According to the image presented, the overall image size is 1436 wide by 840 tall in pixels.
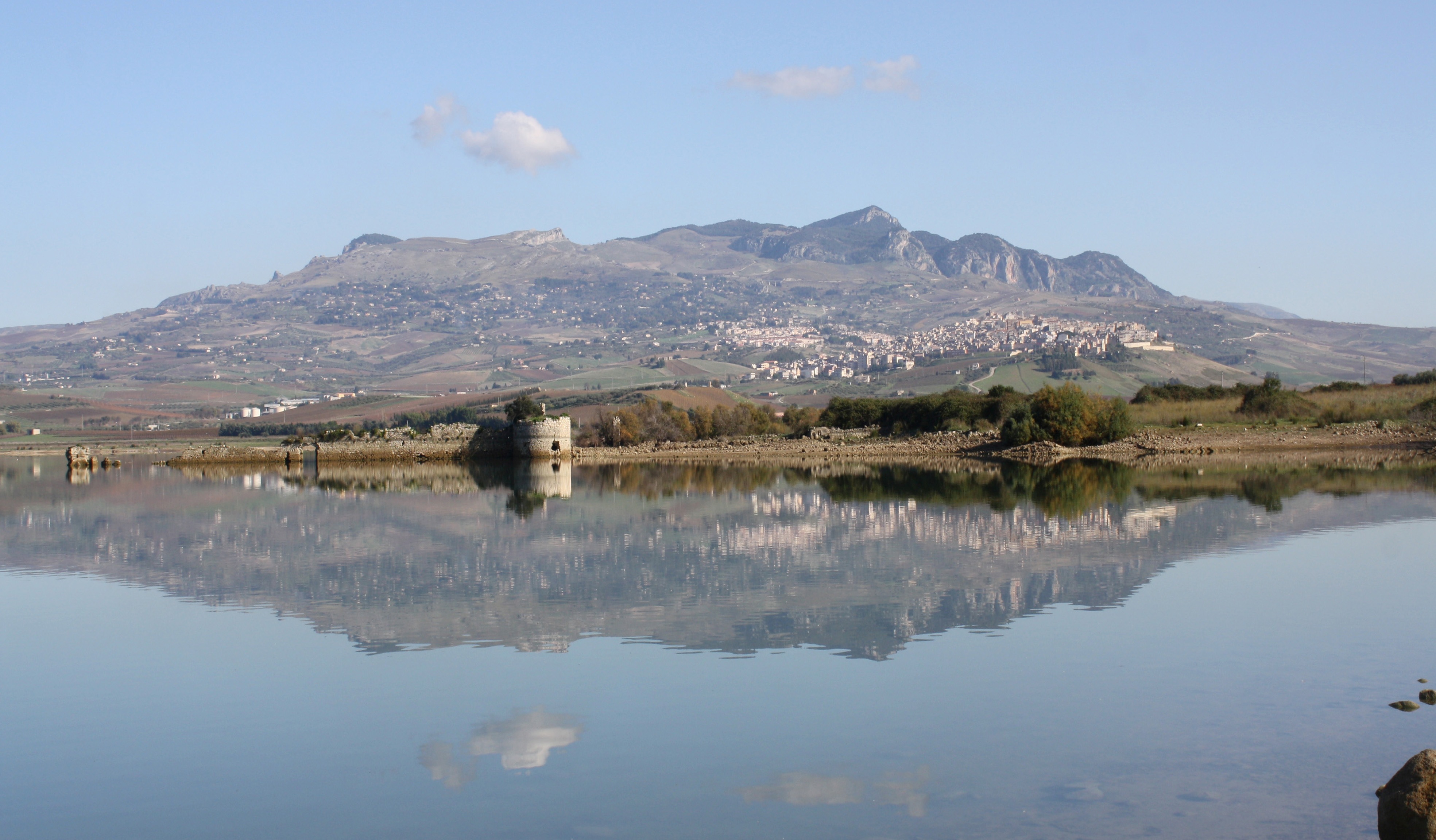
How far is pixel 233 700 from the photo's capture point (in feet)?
35.4

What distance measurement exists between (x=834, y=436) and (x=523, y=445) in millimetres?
14083

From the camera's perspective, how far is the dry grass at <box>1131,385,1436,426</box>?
159 ft

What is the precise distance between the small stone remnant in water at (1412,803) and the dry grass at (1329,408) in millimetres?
44395

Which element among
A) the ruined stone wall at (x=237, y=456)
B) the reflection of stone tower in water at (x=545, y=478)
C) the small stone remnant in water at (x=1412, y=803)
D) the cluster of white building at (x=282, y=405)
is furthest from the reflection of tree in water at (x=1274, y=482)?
the cluster of white building at (x=282, y=405)

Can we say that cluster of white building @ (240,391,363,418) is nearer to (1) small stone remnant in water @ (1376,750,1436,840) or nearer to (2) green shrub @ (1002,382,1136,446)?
(2) green shrub @ (1002,382,1136,446)

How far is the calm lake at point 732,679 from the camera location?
7895 millimetres

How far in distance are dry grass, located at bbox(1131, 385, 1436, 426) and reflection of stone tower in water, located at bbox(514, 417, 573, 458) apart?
80.2 feet

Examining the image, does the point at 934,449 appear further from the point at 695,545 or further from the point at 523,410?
the point at 695,545

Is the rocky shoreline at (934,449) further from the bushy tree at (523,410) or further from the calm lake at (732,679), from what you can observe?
the calm lake at (732,679)

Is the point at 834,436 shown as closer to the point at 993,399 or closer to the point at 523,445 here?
the point at 993,399

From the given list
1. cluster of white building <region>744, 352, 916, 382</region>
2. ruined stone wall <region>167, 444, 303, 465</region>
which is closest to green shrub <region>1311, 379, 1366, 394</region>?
ruined stone wall <region>167, 444, 303, 465</region>

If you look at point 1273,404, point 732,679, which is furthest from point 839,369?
point 732,679

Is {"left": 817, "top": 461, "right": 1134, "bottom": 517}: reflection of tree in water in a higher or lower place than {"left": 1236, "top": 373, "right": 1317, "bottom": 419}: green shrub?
lower

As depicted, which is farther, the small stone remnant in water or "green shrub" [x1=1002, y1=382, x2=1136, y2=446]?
"green shrub" [x1=1002, y1=382, x2=1136, y2=446]
